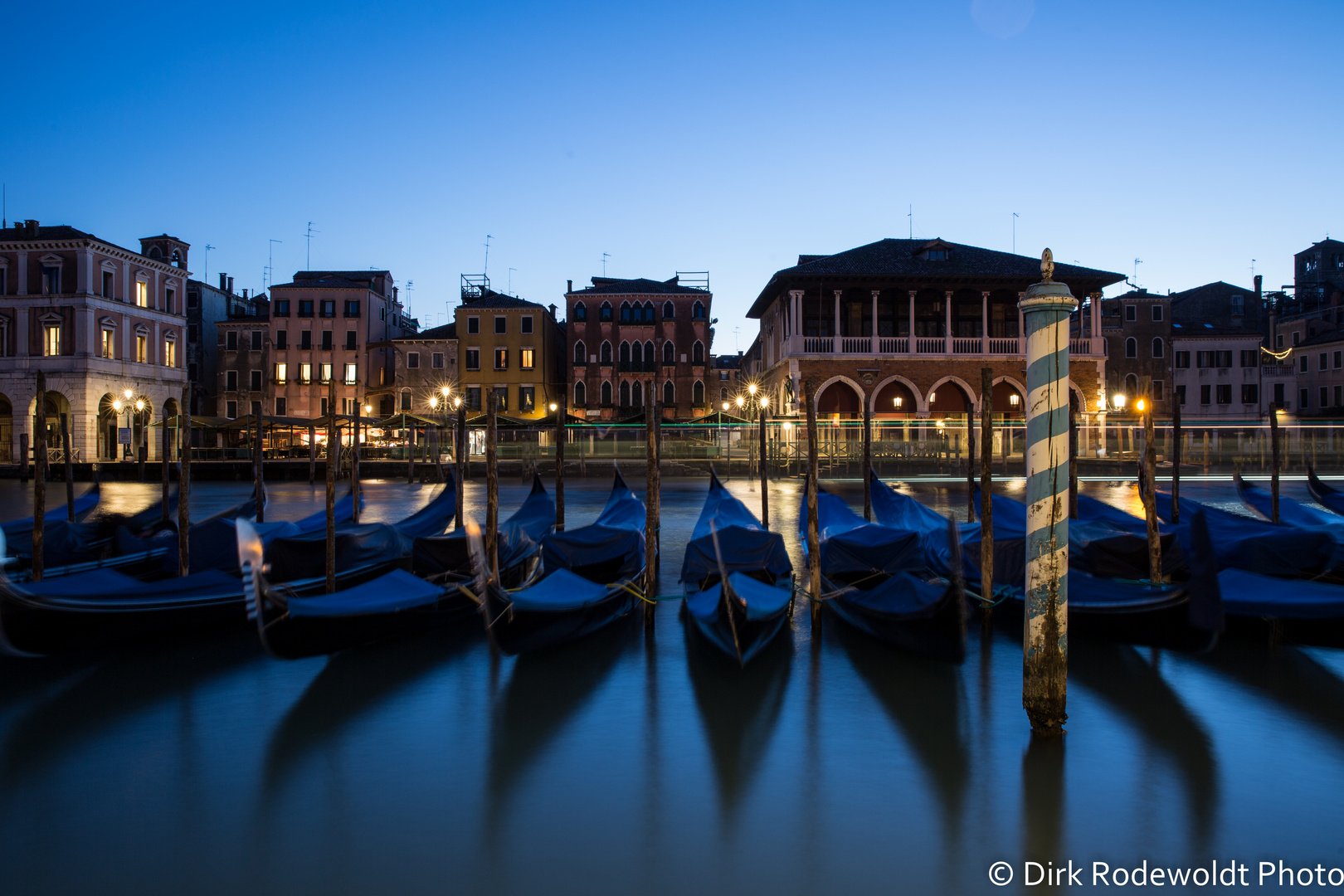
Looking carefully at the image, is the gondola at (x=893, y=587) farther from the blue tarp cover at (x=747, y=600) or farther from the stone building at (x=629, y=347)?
the stone building at (x=629, y=347)

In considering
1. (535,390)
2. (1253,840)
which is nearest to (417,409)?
(535,390)

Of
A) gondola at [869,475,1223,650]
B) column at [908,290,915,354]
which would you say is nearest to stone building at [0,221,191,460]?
column at [908,290,915,354]

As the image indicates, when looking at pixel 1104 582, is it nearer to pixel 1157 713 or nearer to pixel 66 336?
pixel 1157 713

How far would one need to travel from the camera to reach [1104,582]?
5453 millimetres

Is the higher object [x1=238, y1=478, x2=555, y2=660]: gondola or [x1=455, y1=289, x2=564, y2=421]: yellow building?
[x1=455, y1=289, x2=564, y2=421]: yellow building

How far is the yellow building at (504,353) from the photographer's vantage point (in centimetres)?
3309

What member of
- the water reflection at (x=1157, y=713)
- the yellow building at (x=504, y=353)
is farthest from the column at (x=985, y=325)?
the water reflection at (x=1157, y=713)

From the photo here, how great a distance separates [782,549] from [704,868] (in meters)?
4.15

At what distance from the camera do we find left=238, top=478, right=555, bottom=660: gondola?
4.74 meters

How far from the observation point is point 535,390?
33.6m

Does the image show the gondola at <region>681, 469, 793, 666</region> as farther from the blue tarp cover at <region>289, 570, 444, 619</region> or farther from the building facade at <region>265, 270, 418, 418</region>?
the building facade at <region>265, 270, 418, 418</region>

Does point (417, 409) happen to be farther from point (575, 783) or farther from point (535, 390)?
point (575, 783)

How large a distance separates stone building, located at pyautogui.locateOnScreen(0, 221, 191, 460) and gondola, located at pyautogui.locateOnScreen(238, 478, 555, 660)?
2600 cm

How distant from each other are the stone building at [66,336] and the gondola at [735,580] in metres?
27.3
